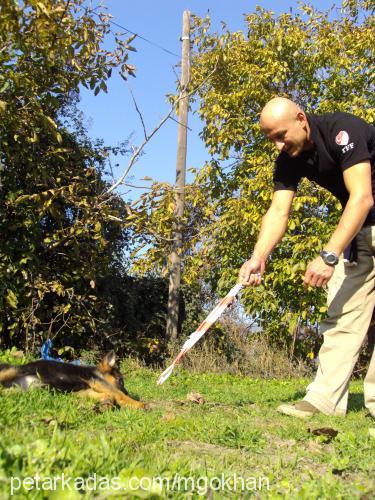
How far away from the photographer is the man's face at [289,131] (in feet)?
13.7

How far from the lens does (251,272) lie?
4.55 m

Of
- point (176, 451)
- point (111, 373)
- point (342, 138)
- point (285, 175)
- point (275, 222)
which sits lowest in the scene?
point (176, 451)

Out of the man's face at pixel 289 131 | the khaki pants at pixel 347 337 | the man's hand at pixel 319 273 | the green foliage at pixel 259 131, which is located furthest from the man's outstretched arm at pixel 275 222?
the green foliage at pixel 259 131

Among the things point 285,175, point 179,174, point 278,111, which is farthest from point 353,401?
point 179,174

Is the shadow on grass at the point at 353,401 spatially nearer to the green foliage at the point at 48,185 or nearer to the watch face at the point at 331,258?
the watch face at the point at 331,258

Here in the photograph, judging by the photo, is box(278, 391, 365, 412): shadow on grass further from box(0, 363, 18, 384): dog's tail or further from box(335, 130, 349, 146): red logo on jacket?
box(0, 363, 18, 384): dog's tail

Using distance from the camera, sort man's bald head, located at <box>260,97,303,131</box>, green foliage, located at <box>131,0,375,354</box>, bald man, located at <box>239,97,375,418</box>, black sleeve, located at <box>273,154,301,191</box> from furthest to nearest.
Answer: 1. green foliage, located at <box>131,0,375,354</box>
2. black sleeve, located at <box>273,154,301,191</box>
3. man's bald head, located at <box>260,97,303,131</box>
4. bald man, located at <box>239,97,375,418</box>

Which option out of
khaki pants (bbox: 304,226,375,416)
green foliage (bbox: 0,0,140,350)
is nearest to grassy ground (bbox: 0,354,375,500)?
khaki pants (bbox: 304,226,375,416)

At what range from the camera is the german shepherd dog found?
14.1 ft

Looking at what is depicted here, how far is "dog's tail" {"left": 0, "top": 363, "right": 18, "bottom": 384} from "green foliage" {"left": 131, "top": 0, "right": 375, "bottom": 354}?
5527 mm

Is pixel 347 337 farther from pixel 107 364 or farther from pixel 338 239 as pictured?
pixel 107 364

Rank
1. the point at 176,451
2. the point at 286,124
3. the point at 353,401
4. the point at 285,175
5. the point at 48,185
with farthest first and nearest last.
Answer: the point at 48,185
the point at 353,401
the point at 285,175
the point at 286,124
the point at 176,451

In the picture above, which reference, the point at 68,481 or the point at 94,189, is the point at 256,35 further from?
the point at 68,481

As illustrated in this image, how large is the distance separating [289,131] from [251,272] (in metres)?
1.15
